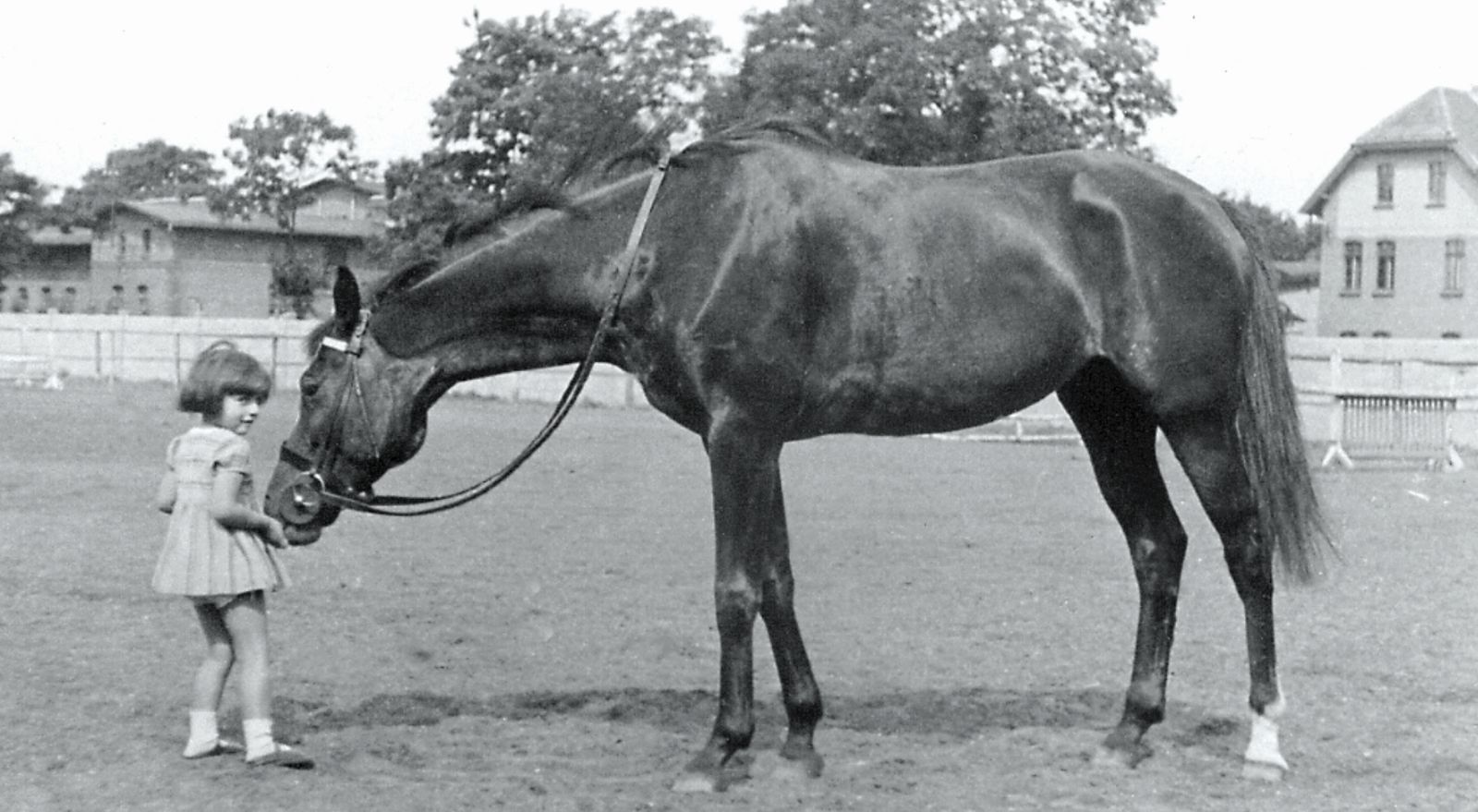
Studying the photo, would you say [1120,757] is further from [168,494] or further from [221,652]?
[168,494]

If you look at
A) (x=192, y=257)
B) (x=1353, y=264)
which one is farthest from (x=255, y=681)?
(x=192, y=257)

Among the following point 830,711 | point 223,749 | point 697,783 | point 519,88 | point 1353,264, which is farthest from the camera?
point 1353,264

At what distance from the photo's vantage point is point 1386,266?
49.6m

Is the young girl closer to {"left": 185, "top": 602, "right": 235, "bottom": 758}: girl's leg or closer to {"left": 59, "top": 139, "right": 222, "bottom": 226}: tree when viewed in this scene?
{"left": 185, "top": 602, "right": 235, "bottom": 758}: girl's leg

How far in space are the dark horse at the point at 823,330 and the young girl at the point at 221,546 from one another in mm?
234

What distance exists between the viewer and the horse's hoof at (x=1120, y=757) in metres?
5.87

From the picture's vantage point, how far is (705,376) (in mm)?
5582

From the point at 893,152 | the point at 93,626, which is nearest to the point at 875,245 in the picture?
the point at 93,626

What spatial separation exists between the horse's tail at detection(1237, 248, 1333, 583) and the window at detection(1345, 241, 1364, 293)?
47543 millimetres

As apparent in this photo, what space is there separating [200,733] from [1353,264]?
50345mm

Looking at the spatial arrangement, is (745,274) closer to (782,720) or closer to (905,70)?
(782,720)

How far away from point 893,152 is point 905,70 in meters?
1.95

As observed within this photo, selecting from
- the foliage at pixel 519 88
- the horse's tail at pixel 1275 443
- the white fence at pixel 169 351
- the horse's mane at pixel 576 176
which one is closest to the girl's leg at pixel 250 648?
the horse's mane at pixel 576 176

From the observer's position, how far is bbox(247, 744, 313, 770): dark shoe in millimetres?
5465
